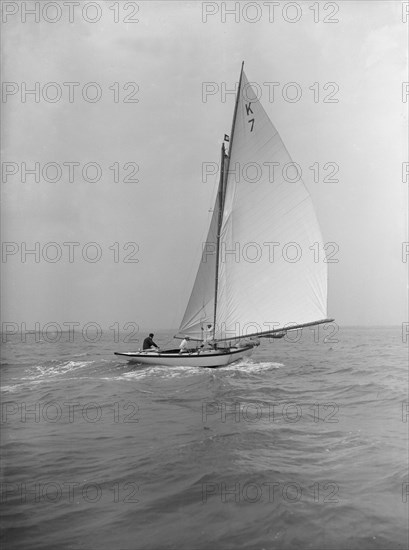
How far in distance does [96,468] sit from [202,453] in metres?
2.02

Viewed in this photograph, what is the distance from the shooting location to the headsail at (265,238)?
1905 cm

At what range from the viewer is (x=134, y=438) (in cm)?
938

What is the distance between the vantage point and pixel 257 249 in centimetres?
2009

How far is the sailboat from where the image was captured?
62.6 feet

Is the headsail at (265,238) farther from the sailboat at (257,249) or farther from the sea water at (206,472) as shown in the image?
the sea water at (206,472)

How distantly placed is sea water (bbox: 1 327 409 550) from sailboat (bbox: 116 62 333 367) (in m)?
5.81

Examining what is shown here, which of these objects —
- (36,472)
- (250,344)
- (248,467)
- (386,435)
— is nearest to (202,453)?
(248,467)
